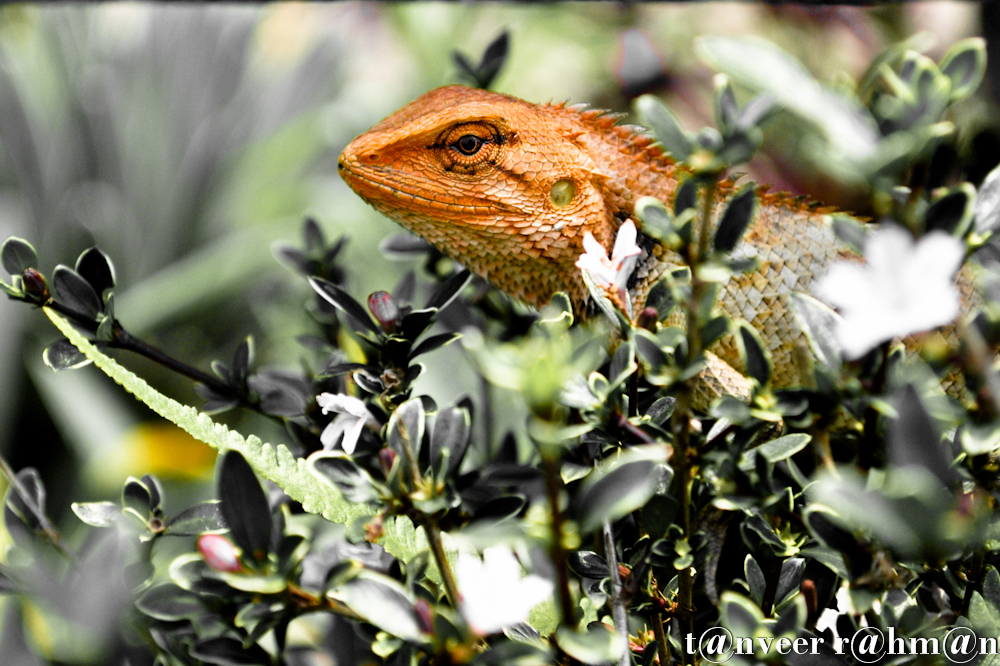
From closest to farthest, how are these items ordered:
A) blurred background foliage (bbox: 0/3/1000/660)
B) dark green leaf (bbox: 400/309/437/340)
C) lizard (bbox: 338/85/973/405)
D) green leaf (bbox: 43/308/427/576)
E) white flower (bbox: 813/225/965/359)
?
white flower (bbox: 813/225/965/359)
green leaf (bbox: 43/308/427/576)
dark green leaf (bbox: 400/309/437/340)
lizard (bbox: 338/85/973/405)
blurred background foliage (bbox: 0/3/1000/660)

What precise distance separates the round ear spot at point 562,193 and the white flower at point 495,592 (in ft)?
1.70

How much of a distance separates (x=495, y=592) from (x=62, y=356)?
1.13 feet

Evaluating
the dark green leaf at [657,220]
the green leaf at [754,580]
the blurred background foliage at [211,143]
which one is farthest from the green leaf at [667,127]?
the blurred background foliage at [211,143]

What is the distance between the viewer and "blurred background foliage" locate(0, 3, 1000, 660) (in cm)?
162

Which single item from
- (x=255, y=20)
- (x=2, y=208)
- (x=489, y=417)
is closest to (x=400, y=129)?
(x=489, y=417)

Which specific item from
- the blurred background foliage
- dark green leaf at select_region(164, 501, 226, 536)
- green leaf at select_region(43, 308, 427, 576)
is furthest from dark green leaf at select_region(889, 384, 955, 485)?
the blurred background foliage

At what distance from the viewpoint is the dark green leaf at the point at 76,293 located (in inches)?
19.4

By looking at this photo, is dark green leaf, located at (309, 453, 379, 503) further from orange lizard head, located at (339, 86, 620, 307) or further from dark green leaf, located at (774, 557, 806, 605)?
orange lizard head, located at (339, 86, 620, 307)

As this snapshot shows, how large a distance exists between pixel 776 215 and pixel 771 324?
4.8 inches

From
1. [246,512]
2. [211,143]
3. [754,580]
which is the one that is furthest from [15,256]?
[211,143]

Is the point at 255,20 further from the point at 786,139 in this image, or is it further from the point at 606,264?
the point at 606,264

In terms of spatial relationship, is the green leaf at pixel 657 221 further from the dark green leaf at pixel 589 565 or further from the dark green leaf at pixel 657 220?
the dark green leaf at pixel 589 565

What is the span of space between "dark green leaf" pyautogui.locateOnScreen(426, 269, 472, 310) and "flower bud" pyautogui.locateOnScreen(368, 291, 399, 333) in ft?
0.13

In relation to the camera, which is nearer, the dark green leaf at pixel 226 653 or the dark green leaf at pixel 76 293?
the dark green leaf at pixel 226 653
